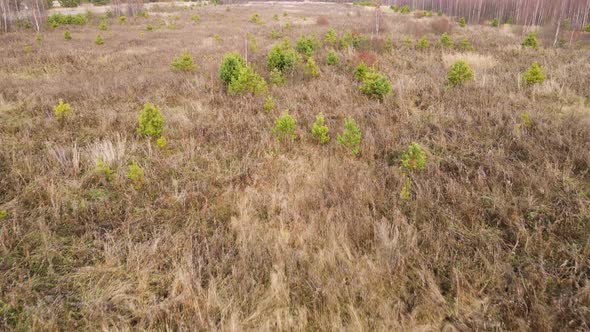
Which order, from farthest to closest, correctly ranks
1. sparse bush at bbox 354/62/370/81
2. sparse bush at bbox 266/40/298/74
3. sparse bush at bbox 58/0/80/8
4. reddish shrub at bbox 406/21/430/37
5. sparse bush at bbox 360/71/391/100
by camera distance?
sparse bush at bbox 58/0/80/8 < reddish shrub at bbox 406/21/430/37 < sparse bush at bbox 266/40/298/74 < sparse bush at bbox 354/62/370/81 < sparse bush at bbox 360/71/391/100

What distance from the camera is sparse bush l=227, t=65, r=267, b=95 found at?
7617mm

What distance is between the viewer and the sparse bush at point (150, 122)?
5.33 metres

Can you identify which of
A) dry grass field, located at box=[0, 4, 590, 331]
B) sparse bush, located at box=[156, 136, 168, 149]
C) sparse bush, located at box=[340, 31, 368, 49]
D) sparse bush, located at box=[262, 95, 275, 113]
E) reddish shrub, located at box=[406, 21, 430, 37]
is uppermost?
reddish shrub, located at box=[406, 21, 430, 37]

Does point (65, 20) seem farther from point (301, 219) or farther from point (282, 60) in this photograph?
point (301, 219)

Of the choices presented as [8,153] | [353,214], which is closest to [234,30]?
[8,153]

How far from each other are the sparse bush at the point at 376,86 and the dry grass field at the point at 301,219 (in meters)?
0.24

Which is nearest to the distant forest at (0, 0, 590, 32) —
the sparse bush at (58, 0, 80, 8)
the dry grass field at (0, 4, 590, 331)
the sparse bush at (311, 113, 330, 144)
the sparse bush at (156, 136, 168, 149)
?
the sparse bush at (58, 0, 80, 8)

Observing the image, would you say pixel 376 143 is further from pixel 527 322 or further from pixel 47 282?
pixel 47 282

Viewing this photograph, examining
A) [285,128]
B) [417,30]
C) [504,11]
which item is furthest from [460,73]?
[504,11]

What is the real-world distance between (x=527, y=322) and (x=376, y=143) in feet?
10.7

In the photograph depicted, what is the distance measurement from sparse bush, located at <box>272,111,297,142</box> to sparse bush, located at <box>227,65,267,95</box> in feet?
8.70

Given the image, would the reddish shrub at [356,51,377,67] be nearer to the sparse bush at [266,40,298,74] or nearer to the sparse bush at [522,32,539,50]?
the sparse bush at [266,40,298,74]

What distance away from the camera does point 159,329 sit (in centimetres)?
225

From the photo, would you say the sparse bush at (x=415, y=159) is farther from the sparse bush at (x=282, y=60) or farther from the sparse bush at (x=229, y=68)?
the sparse bush at (x=282, y=60)
